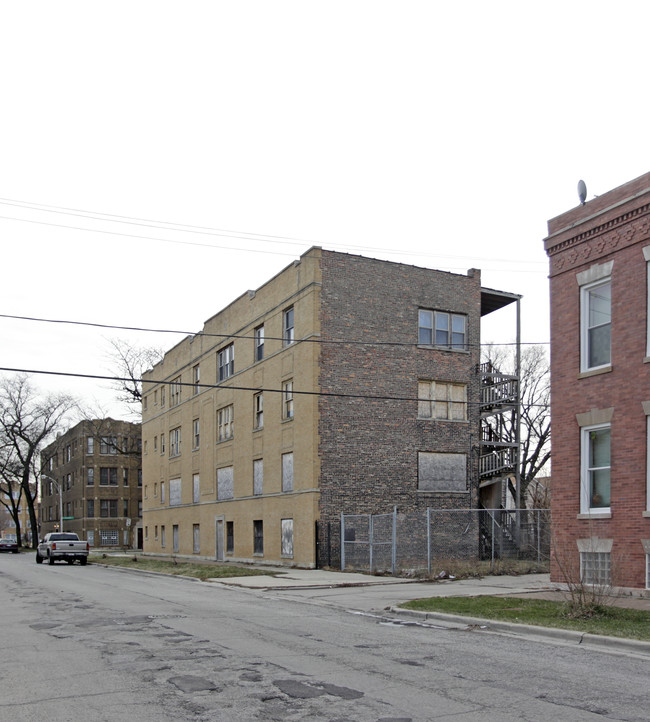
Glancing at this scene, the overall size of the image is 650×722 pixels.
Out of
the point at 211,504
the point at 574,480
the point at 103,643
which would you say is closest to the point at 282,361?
the point at 211,504

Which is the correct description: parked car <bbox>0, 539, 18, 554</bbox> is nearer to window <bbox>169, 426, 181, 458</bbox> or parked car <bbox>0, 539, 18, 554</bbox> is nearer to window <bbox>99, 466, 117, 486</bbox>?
window <bbox>99, 466, 117, 486</bbox>

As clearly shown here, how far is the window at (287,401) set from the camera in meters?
33.2

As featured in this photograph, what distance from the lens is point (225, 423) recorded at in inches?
1617

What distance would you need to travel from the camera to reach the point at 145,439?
189 feet

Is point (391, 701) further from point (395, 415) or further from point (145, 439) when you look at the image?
point (145, 439)

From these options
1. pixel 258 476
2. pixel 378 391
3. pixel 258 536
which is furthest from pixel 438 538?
pixel 258 476

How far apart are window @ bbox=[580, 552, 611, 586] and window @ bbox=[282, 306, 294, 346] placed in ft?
56.8

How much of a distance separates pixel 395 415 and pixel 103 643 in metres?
21.5

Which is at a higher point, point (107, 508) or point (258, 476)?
point (258, 476)

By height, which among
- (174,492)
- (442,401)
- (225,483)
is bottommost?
(174,492)

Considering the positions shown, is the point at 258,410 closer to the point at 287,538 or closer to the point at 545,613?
the point at 287,538

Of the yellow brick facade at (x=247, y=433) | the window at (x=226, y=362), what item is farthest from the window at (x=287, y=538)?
the window at (x=226, y=362)

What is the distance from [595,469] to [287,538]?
55.1 ft

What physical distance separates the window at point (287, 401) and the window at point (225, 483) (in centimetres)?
739
